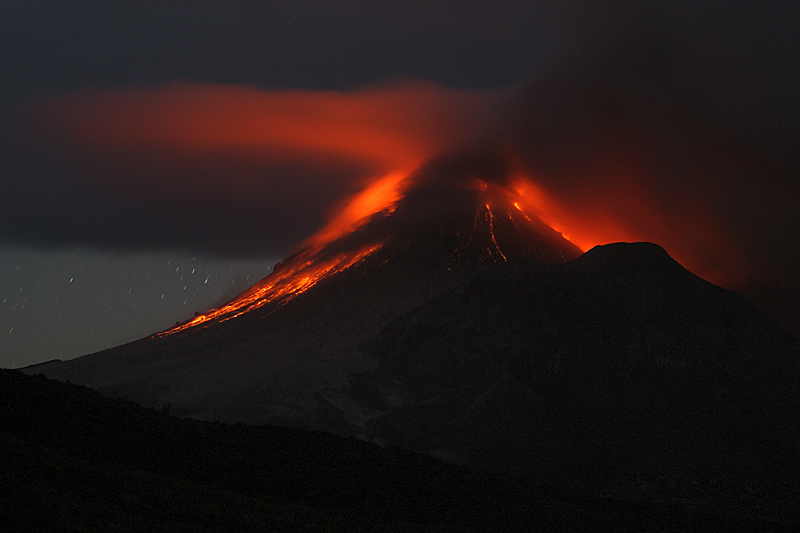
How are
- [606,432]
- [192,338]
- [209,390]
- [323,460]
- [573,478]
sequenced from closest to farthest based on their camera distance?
[323,460]
[573,478]
[606,432]
[209,390]
[192,338]

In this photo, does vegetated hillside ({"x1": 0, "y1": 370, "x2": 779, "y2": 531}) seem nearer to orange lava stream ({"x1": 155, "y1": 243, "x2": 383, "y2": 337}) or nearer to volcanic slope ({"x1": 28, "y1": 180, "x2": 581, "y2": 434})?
volcanic slope ({"x1": 28, "y1": 180, "x2": 581, "y2": 434})

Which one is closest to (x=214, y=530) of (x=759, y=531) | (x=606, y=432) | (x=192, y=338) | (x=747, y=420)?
(x=759, y=531)

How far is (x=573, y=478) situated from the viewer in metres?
50.9

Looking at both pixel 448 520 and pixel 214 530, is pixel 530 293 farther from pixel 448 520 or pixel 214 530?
pixel 214 530

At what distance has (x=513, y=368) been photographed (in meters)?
72.2

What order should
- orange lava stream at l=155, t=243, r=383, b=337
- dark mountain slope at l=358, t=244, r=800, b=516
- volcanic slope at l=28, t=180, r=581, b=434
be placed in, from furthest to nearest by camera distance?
orange lava stream at l=155, t=243, r=383, b=337, volcanic slope at l=28, t=180, r=581, b=434, dark mountain slope at l=358, t=244, r=800, b=516

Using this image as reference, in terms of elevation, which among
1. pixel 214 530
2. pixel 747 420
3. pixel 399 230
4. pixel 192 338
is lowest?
pixel 747 420

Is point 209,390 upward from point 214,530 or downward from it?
upward

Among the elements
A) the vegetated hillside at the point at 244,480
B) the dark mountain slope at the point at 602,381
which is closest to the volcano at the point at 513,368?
the dark mountain slope at the point at 602,381

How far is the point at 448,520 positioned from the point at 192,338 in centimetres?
7169

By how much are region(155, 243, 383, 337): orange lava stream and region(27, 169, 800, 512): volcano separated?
0.68 metres

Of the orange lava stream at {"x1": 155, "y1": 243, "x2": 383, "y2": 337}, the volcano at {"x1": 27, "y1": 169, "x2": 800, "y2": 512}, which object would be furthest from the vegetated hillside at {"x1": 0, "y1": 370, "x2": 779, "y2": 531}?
the orange lava stream at {"x1": 155, "y1": 243, "x2": 383, "y2": 337}

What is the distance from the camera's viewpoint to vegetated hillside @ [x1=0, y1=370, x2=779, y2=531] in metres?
22.6

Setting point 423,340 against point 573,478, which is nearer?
point 573,478
